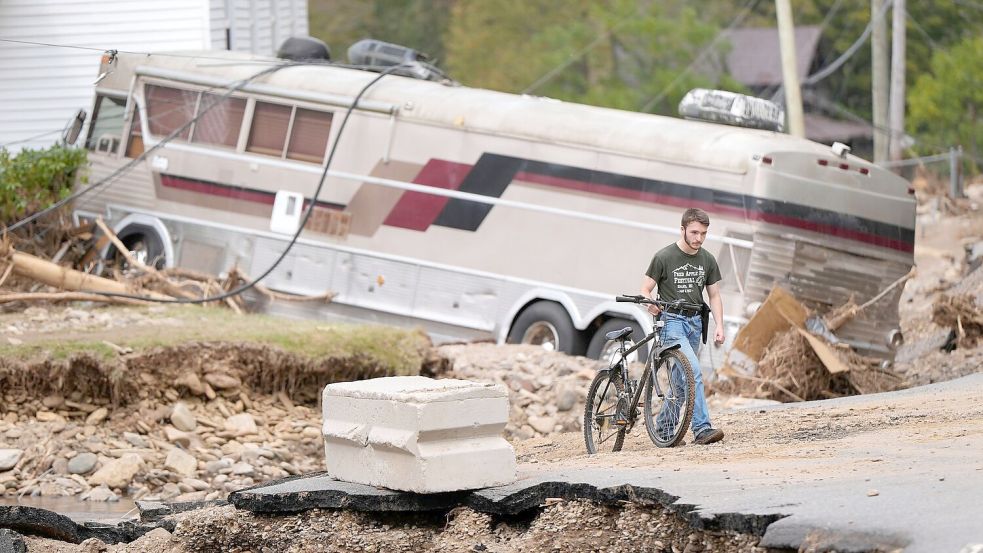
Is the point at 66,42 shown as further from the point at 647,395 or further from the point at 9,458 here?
the point at 647,395

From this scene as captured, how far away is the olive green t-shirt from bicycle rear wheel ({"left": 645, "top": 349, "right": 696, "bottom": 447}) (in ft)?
1.44

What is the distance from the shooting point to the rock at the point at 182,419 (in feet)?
46.0

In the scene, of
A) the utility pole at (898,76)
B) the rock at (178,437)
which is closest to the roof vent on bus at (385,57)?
the rock at (178,437)

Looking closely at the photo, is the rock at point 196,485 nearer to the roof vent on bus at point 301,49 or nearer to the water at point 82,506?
the water at point 82,506

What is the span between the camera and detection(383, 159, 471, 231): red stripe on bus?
701 inches

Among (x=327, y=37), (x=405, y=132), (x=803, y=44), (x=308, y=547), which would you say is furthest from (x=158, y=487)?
(x=327, y=37)

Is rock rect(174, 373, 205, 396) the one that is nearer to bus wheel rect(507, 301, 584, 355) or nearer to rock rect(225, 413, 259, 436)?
rock rect(225, 413, 259, 436)

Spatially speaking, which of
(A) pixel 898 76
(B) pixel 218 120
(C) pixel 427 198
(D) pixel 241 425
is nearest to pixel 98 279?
(B) pixel 218 120

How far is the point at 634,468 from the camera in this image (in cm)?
879

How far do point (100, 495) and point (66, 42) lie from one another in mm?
12087

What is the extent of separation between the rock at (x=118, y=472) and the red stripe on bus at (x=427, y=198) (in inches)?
225

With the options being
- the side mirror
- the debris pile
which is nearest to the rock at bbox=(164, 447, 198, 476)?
the side mirror

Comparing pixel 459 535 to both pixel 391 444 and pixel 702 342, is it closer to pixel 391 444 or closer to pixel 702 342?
pixel 391 444

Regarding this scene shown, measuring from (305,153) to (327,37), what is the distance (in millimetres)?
41026
